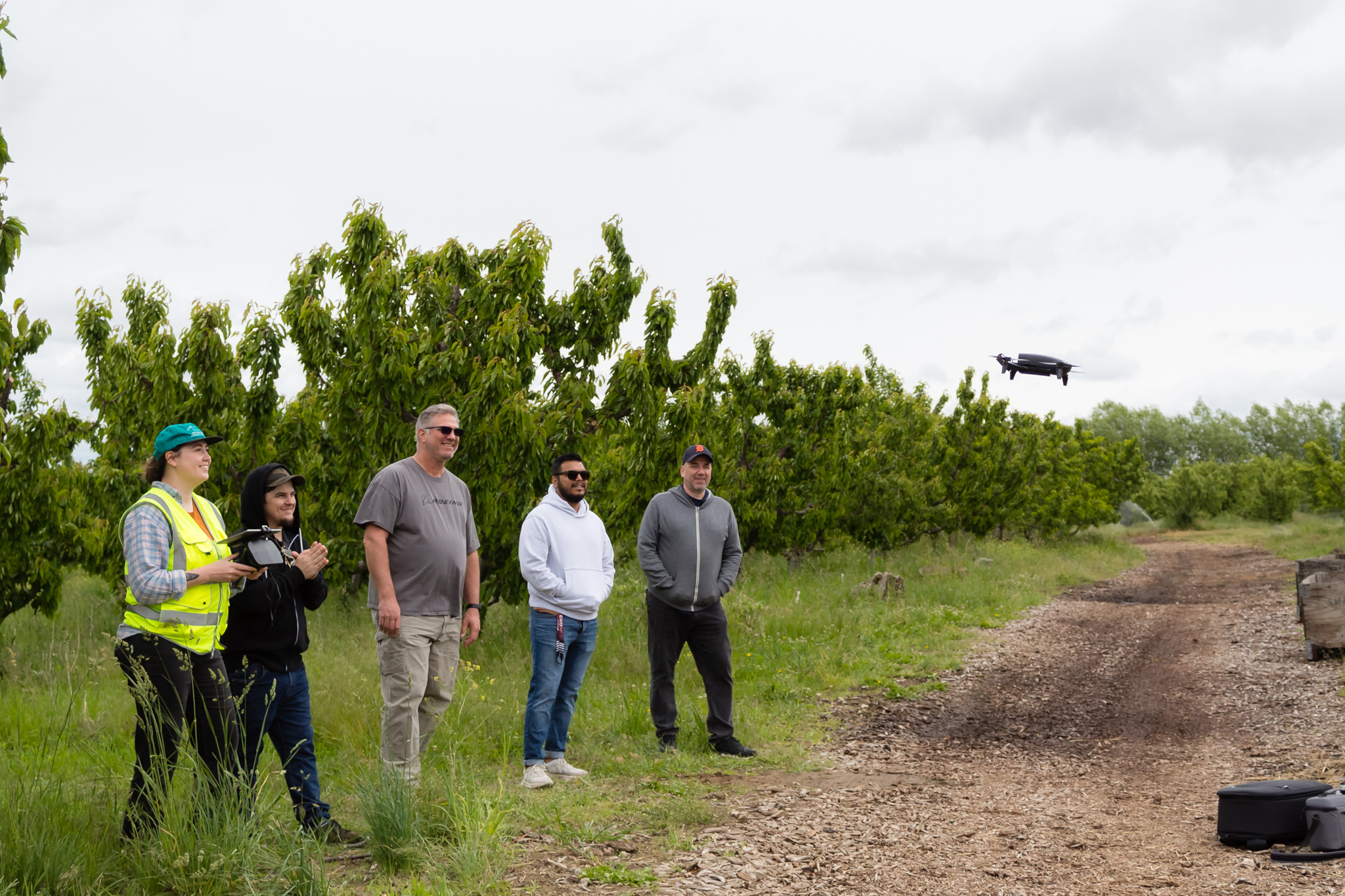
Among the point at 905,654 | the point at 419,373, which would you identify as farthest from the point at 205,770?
the point at 905,654

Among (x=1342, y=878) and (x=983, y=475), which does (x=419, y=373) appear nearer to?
(x=1342, y=878)

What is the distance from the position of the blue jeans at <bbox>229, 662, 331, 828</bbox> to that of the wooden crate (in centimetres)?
1005

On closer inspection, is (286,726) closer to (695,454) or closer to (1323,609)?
(695,454)

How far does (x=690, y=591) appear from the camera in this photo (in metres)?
6.30

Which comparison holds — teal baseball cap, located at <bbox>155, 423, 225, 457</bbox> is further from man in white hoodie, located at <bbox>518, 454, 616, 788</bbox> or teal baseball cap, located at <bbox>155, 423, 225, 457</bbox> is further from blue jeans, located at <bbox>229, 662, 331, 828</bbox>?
man in white hoodie, located at <bbox>518, 454, 616, 788</bbox>

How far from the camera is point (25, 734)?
22.4 ft

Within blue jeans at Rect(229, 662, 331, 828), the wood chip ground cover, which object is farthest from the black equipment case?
blue jeans at Rect(229, 662, 331, 828)

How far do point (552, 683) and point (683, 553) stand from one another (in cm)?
129

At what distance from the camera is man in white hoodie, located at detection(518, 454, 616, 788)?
17.9ft

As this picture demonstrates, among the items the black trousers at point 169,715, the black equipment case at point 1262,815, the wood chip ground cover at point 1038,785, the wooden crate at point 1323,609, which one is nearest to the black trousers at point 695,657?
the wood chip ground cover at point 1038,785

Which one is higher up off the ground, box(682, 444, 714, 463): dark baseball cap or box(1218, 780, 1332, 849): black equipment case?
box(682, 444, 714, 463): dark baseball cap

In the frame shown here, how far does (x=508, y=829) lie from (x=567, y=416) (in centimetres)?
529

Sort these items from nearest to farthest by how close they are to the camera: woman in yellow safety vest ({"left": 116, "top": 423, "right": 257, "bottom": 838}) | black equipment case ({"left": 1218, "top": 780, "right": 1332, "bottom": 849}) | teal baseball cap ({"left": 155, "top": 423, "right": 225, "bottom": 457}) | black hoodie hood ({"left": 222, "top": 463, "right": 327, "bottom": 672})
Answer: woman in yellow safety vest ({"left": 116, "top": 423, "right": 257, "bottom": 838}) < teal baseball cap ({"left": 155, "top": 423, "right": 225, "bottom": 457}) < black hoodie hood ({"left": 222, "top": 463, "right": 327, "bottom": 672}) < black equipment case ({"left": 1218, "top": 780, "right": 1332, "bottom": 849})

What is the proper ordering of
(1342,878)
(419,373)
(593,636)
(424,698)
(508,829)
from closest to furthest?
1. (1342,878)
2. (508,829)
3. (424,698)
4. (593,636)
5. (419,373)
